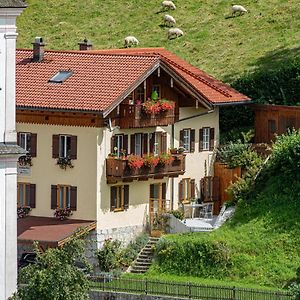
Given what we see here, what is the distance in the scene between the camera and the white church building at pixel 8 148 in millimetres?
60875

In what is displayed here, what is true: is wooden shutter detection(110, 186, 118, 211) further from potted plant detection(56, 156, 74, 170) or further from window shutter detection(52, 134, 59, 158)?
window shutter detection(52, 134, 59, 158)

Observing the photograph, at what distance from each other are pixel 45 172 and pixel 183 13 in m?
34.3

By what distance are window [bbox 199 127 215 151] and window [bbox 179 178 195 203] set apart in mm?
1684

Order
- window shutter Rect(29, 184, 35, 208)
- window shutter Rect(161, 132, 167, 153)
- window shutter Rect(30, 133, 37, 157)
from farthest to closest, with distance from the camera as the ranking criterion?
window shutter Rect(161, 132, 167, 153)
window shutter Rect(30, 133, 37, 157)
window shutter Rect(29, 184, 35, 208)

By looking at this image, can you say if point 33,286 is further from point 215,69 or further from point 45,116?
point 215,69

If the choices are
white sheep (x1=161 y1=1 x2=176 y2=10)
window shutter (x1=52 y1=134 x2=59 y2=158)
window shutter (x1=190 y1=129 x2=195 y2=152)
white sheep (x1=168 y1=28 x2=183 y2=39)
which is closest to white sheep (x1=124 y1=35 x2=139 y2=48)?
white sheep (x1=168 y1=28 x2=183 y2=39)

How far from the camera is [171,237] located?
77.8 meters

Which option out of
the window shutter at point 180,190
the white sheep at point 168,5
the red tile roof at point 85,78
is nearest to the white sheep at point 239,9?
the white sheep at point 168,5

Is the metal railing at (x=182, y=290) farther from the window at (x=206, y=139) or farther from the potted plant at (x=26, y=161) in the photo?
the window at (x=206, y=139)

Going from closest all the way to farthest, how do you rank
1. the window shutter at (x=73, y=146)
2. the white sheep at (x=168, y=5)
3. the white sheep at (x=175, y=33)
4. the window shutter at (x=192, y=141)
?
the window shutter at (x=73, y=146) → the window shutter at (x=192, y=141) → the white sheep at (x=175, y=33) → the white sheep at (x=168, y=5)

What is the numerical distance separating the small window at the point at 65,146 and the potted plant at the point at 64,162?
16 cm

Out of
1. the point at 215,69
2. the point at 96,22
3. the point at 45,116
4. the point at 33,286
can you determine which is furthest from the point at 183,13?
the point at 33,286

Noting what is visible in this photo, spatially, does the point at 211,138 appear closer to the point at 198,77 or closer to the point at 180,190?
the point at 198,77

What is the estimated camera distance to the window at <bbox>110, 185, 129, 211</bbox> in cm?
7936
